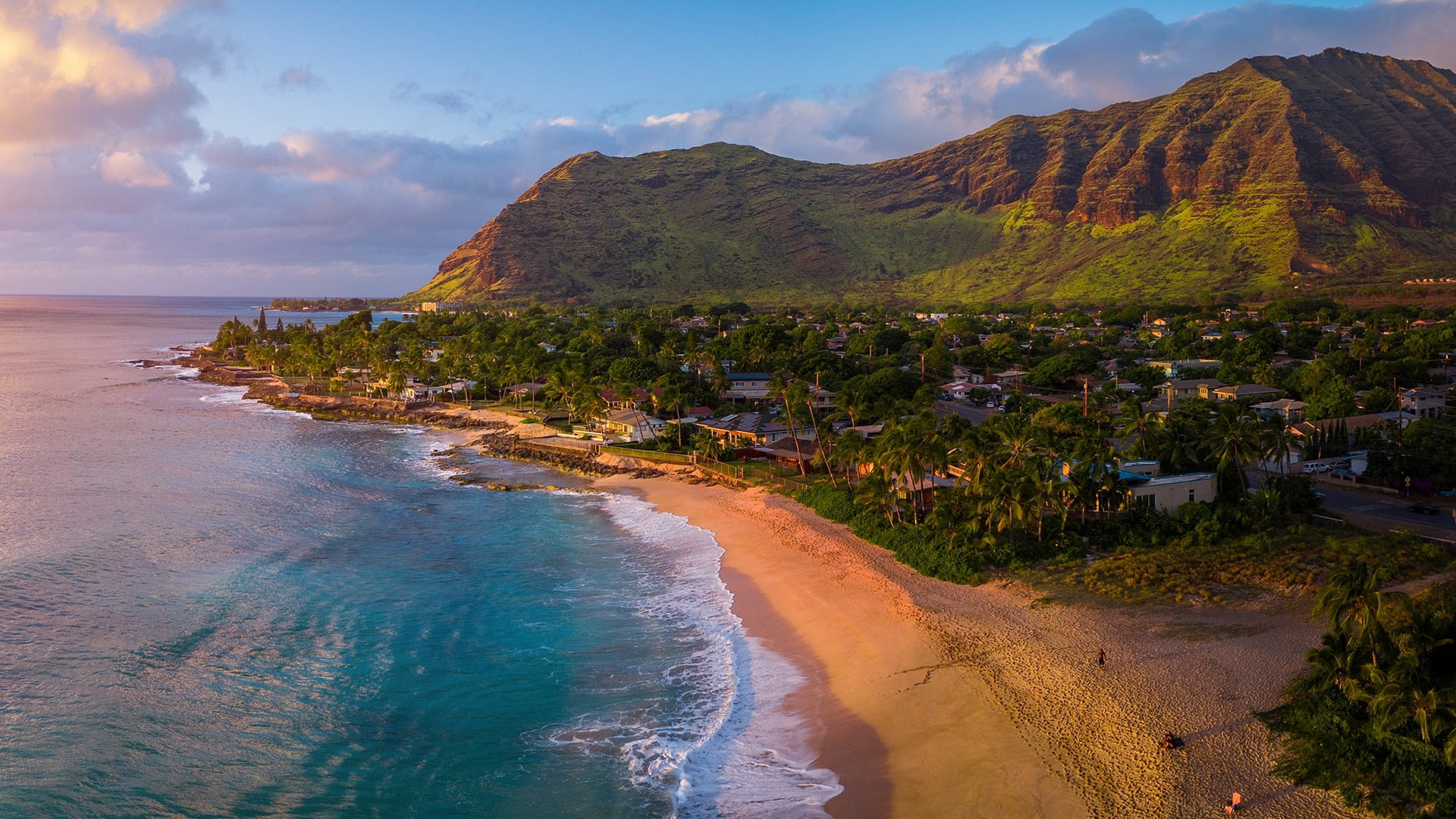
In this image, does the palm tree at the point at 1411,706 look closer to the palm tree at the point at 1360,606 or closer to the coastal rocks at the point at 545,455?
the palm tree at the point at 1360,606

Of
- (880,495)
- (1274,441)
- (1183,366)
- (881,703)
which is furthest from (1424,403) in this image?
(881,703)

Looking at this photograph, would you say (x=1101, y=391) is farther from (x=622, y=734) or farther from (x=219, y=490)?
(x=219, y=490)

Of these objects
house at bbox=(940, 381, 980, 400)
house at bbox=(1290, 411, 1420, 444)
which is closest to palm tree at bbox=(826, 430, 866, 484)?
house at bbox=(1290, 411, 1420, 444)

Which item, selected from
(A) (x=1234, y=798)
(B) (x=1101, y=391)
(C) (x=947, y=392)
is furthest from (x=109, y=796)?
(C) (x=947, y=392)

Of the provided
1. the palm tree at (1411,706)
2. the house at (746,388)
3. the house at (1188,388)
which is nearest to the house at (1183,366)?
the house at (1188,388)

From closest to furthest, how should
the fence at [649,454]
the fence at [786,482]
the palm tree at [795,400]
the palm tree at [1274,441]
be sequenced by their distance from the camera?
the palm tree at [1274,441] < the fence at [786,482] < the palm tree at [795,400] < the fence at [649,454]
